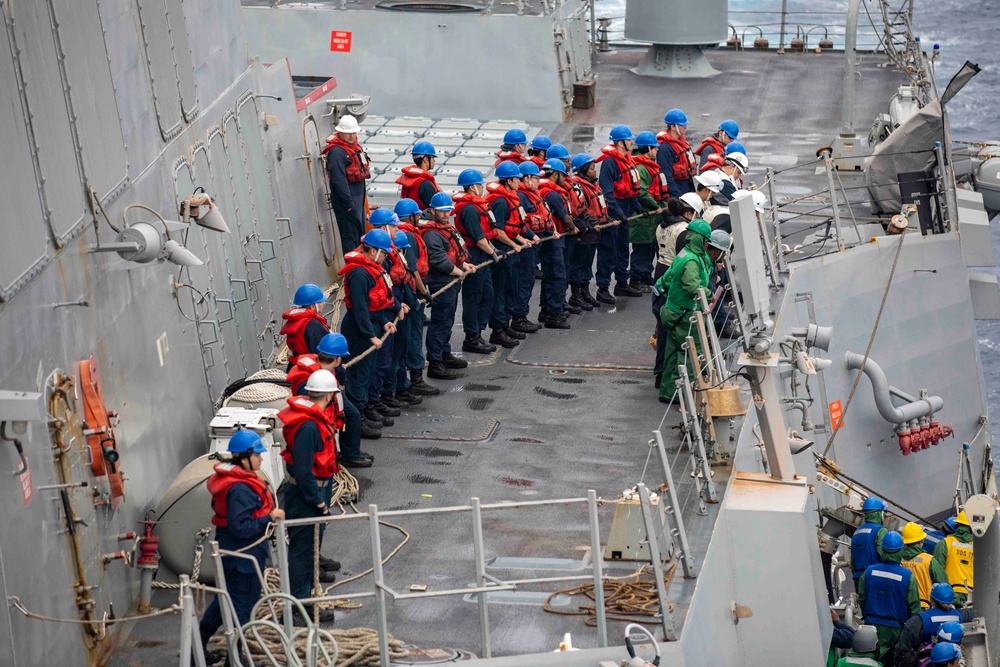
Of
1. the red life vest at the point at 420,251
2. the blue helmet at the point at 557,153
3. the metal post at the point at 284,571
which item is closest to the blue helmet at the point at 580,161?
the blue helmet at the point at 557,153

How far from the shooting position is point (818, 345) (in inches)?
447

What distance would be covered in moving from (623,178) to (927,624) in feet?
17.1

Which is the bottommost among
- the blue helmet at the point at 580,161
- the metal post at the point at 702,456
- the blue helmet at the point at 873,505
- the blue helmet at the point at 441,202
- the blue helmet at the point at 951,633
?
the blue helmet at the point at 951,633

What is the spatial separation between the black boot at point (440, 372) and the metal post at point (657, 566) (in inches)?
190

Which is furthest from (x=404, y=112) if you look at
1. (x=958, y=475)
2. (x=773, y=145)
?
(x=958, y=475)

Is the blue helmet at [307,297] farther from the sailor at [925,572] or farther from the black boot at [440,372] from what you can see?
the sailor at [925,572]

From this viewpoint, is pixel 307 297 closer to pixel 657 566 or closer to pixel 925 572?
pixel 657 566

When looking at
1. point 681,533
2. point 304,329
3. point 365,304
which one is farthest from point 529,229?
point 681,533

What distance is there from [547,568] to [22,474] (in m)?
3.29

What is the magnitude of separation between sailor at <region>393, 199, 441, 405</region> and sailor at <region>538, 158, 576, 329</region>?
1.76 meters

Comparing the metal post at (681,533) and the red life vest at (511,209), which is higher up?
the red life vest at (511,209)

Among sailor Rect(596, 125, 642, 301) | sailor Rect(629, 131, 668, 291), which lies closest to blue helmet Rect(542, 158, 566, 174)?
sailor Rect(596, 125, 642, 301)

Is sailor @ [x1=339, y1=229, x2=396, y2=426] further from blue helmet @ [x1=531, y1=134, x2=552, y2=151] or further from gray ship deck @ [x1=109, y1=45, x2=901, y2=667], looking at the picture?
blue helmet @ [x1=531, y1=134, x2=552, y2=151]

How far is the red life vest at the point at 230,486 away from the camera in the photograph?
770 cm
